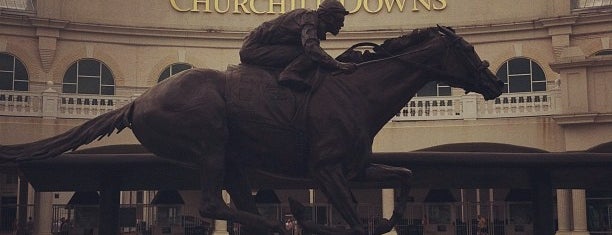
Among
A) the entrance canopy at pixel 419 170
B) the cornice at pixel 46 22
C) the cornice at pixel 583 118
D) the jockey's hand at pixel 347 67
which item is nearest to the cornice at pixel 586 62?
the cornice at pixel 583 118

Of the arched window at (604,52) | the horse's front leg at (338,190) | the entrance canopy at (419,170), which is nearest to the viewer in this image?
the horse's front leg at (338,190)

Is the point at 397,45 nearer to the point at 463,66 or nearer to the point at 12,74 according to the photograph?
the point at 463,66

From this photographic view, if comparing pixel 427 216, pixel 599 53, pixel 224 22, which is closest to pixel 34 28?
pixel 224 22

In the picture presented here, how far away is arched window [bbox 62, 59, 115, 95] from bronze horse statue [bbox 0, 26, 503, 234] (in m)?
30.3

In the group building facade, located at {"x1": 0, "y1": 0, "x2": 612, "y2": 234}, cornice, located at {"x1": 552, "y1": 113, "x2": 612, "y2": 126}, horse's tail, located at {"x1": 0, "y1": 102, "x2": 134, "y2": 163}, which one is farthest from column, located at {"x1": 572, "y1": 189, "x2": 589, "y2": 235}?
horse's tail, located at {"x1": 0, "y1": 102, "x2": 134, "y2": 163}

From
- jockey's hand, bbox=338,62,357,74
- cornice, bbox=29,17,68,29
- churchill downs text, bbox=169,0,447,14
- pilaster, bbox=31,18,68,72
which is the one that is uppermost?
churchill downs text, bbox=169,0,447,14

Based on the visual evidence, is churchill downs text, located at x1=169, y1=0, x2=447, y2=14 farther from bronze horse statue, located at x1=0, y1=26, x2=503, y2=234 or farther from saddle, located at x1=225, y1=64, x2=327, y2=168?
saddle, located at x1=225, y1=64, x2=327, y2=168

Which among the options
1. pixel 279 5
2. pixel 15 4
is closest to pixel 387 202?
pixel 279 5

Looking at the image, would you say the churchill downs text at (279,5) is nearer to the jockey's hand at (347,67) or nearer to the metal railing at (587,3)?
the metal railing at (587,3)

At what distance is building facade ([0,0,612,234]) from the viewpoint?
97.3 feet

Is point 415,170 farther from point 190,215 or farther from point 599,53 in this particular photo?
point 599,53

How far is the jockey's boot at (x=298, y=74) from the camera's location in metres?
6.14

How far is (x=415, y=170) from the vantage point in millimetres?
7316

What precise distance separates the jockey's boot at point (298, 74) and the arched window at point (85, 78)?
30.8 meters
